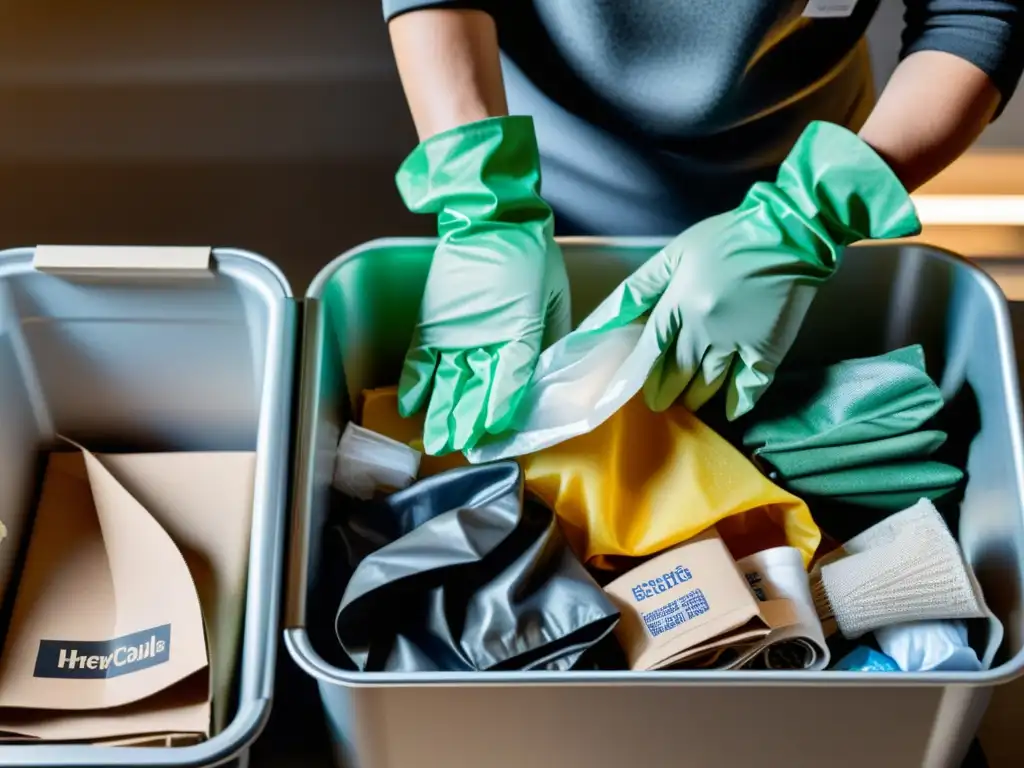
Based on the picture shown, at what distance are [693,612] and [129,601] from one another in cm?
38

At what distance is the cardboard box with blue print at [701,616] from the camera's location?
57cm

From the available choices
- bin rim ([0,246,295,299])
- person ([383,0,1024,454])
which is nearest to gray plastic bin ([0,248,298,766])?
bin rim ([0,246,295,299])

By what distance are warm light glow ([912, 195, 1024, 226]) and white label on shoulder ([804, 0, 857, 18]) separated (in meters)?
0.71

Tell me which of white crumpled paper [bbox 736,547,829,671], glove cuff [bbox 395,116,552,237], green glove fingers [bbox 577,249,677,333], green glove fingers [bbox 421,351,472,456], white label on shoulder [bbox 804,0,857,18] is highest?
white label on shoulder [bbox 804,0,857,18]

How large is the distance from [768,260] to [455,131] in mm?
232

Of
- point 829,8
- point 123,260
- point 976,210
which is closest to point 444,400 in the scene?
point 123,260

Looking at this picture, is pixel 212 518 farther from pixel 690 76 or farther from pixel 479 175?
pixel 690 76

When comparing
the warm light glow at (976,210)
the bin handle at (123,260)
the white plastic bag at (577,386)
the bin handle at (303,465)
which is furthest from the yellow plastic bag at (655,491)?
the warm light glow at (976,210)

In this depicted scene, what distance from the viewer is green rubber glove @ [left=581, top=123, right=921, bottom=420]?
2.15 ft

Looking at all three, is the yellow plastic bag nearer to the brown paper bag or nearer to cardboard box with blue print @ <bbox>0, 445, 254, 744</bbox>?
the brown paper bag

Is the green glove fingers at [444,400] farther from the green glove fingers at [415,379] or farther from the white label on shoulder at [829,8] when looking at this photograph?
the white label on shoulder at [829,8]

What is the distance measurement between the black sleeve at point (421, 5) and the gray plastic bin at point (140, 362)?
0.73 ft

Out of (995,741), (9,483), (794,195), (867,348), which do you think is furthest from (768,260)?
(9,483)

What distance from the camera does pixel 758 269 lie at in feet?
2.16
